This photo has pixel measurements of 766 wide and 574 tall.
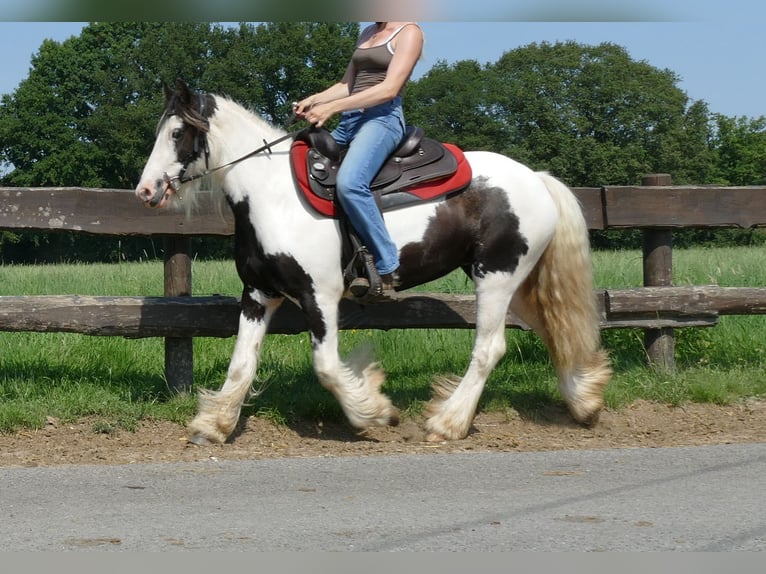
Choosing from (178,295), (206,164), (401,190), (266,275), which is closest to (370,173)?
(401,190)

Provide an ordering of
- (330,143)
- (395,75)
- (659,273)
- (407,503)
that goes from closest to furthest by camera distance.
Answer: (407,503) → (395,75) → (330,143) → (659,273)

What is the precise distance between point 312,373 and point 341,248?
180 centimetres

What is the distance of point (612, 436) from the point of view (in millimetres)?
6371

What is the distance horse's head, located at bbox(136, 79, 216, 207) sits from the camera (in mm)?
5801

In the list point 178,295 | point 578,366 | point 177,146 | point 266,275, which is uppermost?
point 177,146

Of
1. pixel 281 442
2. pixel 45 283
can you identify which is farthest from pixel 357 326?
pixel 45 283

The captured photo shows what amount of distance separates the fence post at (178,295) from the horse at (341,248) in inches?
37.5

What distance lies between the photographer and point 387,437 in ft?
20.7

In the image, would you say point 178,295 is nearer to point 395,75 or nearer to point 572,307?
point 395,75

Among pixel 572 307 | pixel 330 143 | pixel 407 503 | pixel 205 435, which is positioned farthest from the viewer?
pixel 572 307

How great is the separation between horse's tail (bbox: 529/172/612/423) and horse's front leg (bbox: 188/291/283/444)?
185 cm

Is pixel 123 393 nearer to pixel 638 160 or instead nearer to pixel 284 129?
pixel 284 129

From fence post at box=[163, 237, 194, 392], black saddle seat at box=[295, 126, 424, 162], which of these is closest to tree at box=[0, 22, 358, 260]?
fence post at box=[163, 237, 194, 392]

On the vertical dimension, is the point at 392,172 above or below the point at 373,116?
below
